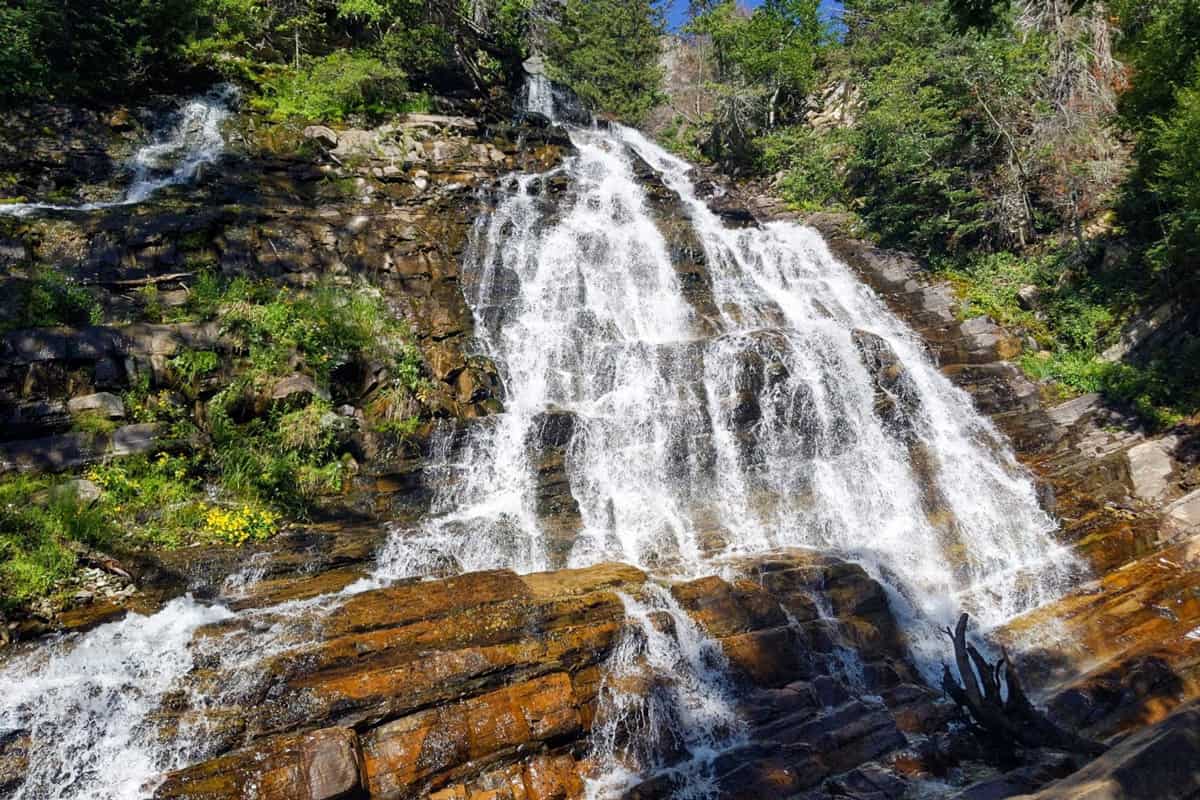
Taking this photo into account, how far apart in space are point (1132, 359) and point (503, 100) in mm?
22466

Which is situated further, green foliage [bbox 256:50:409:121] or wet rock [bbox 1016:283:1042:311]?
green foliage [bbox 256:50:409:121]

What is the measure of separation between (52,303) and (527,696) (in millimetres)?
10307

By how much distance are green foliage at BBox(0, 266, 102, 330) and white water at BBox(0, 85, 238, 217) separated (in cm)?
417

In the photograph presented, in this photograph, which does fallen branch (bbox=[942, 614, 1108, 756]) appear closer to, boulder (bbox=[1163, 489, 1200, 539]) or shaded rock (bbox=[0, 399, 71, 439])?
boulder (bbox=[1163, 489, 1200, 539])

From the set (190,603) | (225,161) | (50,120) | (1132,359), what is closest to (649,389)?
(190,603)

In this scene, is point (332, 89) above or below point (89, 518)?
above

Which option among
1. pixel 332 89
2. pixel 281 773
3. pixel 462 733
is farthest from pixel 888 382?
pixel 332 89

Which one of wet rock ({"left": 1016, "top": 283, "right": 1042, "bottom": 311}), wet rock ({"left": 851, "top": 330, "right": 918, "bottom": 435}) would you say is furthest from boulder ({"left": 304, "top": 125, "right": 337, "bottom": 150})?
wet rock ({"left": 1016, "top": 283, "right": 1042, "bottom": 311})

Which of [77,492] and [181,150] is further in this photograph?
[181,150]

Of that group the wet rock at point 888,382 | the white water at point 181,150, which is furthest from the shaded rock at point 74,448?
the wet rock at point 888,382

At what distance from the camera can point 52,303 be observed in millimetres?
10656

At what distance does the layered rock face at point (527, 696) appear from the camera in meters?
Result: 5.74

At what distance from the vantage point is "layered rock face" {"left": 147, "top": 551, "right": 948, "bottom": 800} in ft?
18.8

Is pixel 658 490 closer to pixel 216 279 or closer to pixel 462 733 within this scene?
pixel 462 733
